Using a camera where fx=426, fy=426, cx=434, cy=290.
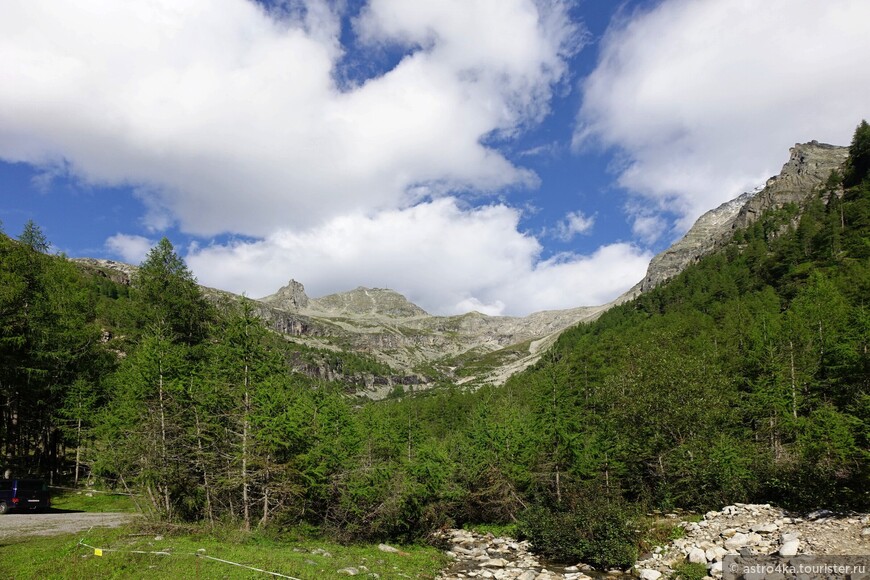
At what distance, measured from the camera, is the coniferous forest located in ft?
86.3

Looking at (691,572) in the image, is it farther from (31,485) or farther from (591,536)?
(31,485)

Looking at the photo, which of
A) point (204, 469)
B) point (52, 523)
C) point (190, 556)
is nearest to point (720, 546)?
point (190, 556)

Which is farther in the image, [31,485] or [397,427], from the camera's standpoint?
[397,427]

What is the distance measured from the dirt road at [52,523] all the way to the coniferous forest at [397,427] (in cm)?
240

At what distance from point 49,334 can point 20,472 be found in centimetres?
1425

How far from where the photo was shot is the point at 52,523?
25.5m

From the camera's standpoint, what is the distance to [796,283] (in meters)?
89.9

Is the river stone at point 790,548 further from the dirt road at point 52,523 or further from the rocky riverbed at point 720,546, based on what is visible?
the dirt road at point 52,523

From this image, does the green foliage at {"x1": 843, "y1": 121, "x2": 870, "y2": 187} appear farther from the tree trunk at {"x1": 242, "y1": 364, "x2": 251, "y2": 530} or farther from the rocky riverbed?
the tree trunk at {"x1": 242, "y1": 364, "x2": 251, "y2": 530}

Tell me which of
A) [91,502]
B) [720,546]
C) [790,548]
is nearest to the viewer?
[790,548]

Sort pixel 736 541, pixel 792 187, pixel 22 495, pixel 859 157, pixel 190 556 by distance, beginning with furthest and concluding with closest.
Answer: pixel 792 187, pixel 859 157, pixel 22 495, pixel 736 541, pixel 190 556

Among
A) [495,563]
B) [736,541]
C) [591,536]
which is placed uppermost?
[736,541]

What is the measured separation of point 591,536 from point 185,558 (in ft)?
74.2

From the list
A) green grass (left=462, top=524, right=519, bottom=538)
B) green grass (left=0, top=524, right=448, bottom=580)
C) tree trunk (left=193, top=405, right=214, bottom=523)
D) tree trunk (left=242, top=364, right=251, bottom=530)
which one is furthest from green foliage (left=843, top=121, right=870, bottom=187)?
tree trunk (left=193, top=405, right=214, bottom=523)
